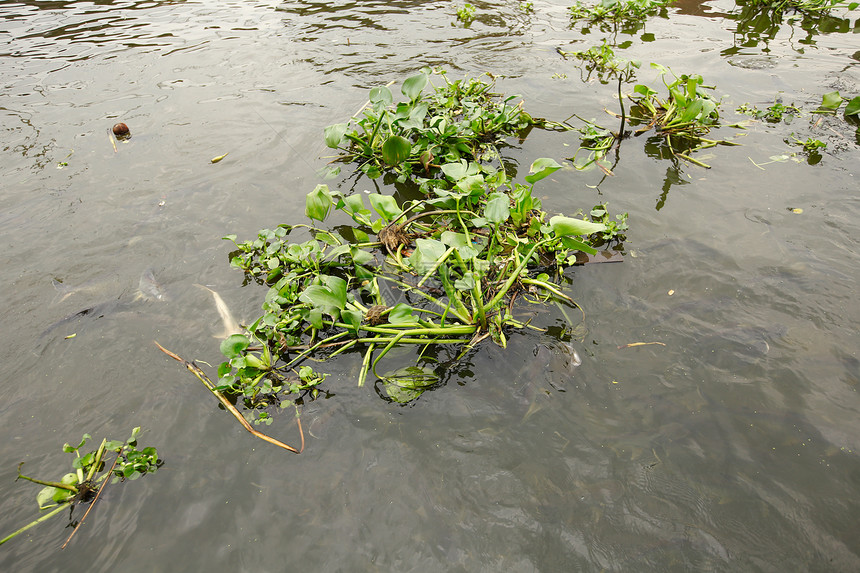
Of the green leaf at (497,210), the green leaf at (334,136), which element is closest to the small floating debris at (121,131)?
the green leaf at (334,136)

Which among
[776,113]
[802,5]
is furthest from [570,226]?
[802,5]

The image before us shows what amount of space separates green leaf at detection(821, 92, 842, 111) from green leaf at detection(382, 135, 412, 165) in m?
3.50

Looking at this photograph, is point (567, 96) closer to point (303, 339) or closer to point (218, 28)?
point (303, 339)

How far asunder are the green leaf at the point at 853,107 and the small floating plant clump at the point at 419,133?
99.4 inches

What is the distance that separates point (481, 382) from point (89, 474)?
165 cm

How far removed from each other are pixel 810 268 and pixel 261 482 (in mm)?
2984

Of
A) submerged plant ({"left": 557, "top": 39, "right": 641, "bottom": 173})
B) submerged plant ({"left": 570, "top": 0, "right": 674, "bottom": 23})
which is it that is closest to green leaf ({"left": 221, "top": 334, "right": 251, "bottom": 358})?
submerged plant ({"left": 557, "top": 39, "right": 641, "bottom": 173})

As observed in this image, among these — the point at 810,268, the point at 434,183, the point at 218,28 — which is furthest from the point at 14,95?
the point at 810,268

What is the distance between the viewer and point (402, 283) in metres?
2.63

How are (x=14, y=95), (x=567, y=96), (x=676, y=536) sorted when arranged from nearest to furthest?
(x=676, y=536) < (x=567, y=96) < (x=14, y=95)

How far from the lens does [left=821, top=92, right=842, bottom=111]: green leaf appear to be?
12.8ft

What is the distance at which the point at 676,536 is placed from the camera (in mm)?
1687

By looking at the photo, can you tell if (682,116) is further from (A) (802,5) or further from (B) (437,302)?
(A) (802,5)

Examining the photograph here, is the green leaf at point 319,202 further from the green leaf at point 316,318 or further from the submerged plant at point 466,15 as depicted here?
the submerged plant at point 466,15
